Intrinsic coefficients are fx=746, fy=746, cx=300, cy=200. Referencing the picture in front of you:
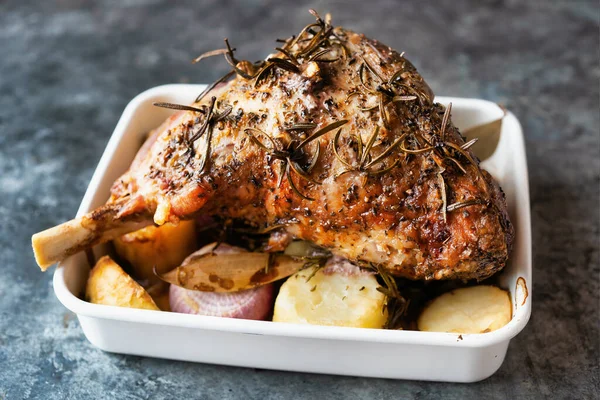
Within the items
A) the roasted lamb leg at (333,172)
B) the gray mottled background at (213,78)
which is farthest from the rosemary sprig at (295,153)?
the gray mottled background at (213,78)

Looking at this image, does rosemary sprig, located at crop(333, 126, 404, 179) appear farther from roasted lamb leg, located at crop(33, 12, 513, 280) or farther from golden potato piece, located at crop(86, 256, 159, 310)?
golden potato piece, located at crop(86, 256, 159, 310)

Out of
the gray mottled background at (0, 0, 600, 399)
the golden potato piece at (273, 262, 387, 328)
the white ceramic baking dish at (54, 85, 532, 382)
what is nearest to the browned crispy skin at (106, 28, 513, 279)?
the golden potato piece at (273, 262, 387, 328)

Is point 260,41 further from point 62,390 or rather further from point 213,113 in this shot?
point 62,390

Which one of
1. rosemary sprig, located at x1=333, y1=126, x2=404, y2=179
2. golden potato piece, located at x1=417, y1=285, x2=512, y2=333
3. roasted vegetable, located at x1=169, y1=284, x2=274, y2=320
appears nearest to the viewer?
rosemary sprig, located at x1=333, y1=126, x2=404, y2=179

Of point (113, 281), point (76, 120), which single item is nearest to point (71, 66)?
point (76, 120)

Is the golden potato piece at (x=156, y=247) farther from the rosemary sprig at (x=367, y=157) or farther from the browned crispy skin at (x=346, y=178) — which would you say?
the rosemary sprig at (x=367, y=157)

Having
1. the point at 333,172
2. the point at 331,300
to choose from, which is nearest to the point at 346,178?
the point at 333,172
